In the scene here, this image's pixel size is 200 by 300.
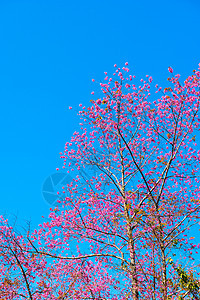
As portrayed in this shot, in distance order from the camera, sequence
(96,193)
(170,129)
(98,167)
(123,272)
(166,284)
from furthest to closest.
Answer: (98,167), (96,193), (170,129), (123,272), (166,284)

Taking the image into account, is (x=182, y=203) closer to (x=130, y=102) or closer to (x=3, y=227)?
(x=130, y=102)

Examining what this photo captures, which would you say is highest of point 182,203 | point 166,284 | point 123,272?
point 182,203

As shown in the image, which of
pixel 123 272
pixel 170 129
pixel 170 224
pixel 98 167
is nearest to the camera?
pixel 123 272

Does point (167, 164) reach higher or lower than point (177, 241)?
higher

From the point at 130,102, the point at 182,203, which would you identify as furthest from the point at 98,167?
the point at 182,203

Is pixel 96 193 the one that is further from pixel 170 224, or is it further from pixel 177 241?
pixel 177 241

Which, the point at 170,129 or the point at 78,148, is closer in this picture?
the point at 170,129

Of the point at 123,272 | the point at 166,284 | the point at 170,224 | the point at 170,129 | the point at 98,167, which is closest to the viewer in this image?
the point at 166,284

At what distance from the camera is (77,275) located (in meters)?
12.4

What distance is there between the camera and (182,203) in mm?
11570

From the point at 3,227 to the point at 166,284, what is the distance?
893cm

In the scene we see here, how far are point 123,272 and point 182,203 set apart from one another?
388 cm

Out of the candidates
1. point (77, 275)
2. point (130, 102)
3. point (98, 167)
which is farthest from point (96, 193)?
point (130, 102)

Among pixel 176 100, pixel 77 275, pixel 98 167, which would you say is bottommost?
pixel 77 275
